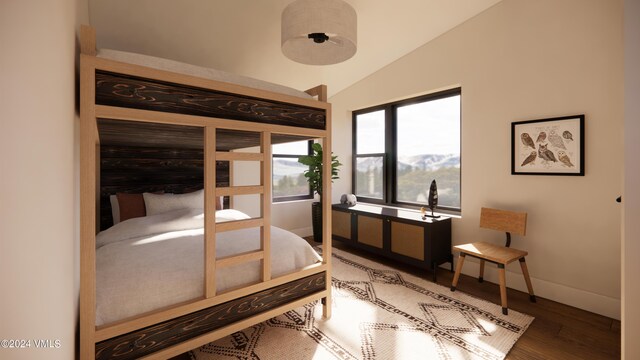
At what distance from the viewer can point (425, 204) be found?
381 cm

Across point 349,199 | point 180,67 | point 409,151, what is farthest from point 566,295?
point 180,67

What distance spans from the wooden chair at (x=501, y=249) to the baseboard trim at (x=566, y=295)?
131 mm

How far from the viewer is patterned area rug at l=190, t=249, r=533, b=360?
6.08ft

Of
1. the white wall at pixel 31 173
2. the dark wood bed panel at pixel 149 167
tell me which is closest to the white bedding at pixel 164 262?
the white wall at pixel 31 173

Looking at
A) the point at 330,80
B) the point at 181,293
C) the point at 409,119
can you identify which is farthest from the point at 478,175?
the point at 181,293

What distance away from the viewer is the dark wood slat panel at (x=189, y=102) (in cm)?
132

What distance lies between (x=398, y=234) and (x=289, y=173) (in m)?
2.29

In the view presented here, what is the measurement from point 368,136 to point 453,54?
1799mm

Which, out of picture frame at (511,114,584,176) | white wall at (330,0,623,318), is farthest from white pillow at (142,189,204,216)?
picture frame at (511,114,584,176)

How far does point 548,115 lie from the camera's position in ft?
8.57

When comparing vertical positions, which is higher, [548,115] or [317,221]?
[548,115]

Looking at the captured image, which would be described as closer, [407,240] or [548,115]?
[548,115]

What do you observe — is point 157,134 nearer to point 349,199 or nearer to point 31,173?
point 31,173

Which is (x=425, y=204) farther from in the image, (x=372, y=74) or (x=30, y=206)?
(x=30, y=206)
